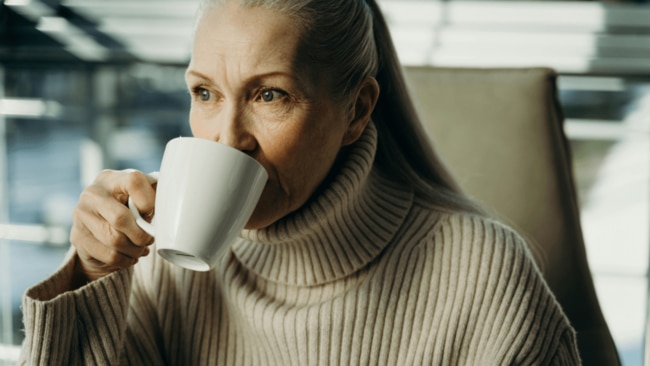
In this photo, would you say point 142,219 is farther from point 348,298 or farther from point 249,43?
point 348,298

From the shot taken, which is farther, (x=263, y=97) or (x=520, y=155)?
(x=520, y=155)

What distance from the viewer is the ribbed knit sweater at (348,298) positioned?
0.87 meters

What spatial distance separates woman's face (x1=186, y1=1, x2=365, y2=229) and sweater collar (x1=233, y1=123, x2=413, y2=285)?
53 millimetres

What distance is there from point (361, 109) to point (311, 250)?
21cm

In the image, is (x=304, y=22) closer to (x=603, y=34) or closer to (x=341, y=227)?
(x=341, y=227)

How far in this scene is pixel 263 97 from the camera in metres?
0.79

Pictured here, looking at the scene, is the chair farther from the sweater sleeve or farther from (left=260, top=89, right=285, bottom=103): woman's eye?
the sweater sleeve

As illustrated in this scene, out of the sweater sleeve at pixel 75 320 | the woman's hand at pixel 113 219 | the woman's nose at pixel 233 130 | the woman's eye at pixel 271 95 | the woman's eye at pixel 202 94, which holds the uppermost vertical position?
the woman's eye at pixel 271 95

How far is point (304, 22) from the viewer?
79 centimetres

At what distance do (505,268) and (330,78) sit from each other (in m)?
0.36

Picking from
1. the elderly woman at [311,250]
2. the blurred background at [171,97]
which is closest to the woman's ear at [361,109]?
the elderly woman at [311,250]

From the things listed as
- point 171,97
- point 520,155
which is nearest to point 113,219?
point 520,155

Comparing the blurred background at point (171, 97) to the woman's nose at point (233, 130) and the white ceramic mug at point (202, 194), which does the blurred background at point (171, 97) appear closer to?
the woman's nose at point (233, 130)

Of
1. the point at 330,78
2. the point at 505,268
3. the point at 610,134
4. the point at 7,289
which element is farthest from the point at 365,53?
the point at 7,289
